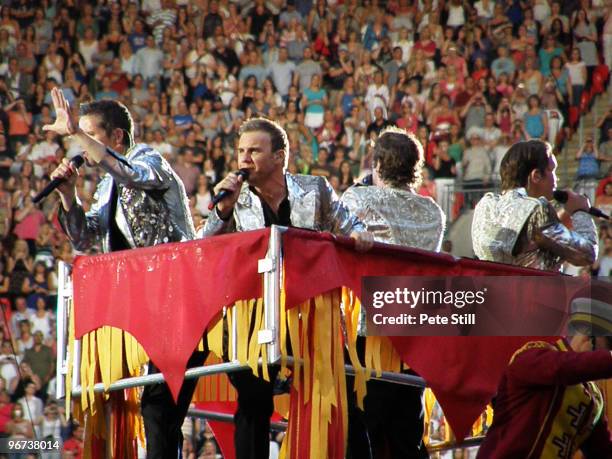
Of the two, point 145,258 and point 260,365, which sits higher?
point 145,258

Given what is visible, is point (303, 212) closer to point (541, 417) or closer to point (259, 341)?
point (259, 341)

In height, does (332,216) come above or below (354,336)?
above

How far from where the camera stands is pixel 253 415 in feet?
15.1

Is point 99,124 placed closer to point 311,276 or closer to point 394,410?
point 311,276

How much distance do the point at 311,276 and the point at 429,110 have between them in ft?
30.8

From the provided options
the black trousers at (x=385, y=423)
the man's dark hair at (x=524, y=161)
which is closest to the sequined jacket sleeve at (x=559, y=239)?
the man's dark hair at (x=524, y=161)

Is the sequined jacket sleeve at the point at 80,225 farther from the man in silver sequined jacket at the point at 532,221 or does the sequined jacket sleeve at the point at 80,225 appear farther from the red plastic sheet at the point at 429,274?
the man in silver sequined jacket at the point at 532,221

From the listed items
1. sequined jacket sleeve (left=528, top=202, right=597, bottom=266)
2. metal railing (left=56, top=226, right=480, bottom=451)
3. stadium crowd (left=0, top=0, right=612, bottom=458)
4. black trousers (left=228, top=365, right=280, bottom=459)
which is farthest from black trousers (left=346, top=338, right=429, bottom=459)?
stadium crowd (left=0, top=0, right=612, bottom=458)

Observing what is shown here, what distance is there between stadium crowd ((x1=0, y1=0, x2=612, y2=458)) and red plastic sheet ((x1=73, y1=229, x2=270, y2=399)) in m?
6.69

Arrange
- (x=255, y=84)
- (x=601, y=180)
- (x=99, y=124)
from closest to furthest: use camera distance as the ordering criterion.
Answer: (x=99, y=124)
(x=601, y=180)
(x=255, y=84)

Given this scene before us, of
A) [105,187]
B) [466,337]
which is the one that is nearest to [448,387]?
[466,337]

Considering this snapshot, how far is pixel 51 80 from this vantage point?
14859mm

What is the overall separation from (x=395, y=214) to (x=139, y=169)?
1038 mm

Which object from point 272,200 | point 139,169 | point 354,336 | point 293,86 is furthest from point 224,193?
point 293,86
